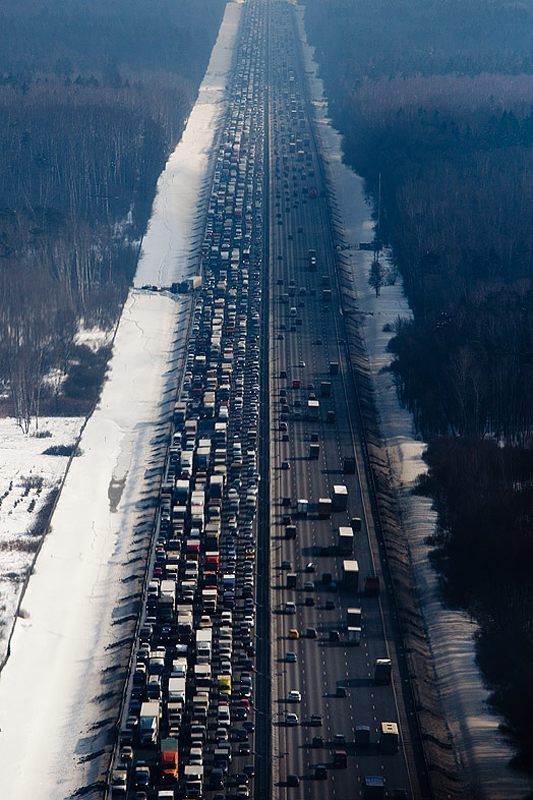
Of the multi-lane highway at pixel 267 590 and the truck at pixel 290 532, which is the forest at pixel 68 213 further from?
the truck at pixel 290 532

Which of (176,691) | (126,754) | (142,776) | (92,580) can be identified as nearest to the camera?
(142,776)

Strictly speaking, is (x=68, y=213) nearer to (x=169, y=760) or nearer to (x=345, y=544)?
(x=345, y=544)

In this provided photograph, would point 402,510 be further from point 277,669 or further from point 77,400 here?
point 77,400

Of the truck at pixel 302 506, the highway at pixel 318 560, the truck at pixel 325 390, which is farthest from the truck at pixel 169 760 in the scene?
the truck at pixel 325 390

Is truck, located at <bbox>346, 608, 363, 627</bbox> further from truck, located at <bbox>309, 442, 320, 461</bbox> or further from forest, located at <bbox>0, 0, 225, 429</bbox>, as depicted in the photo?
forest, located at <bbox>0, 0, 225, 429</bbox>

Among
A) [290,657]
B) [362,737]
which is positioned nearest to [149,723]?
[290,657]

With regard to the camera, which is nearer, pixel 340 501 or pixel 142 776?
pixel 142 776
